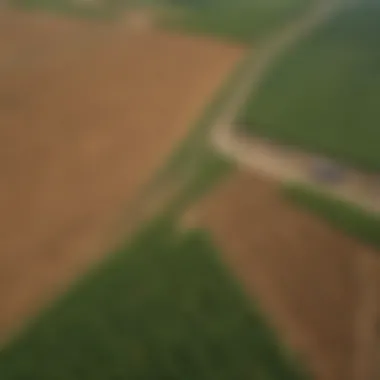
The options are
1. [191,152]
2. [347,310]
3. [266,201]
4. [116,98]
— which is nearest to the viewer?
[347,310]

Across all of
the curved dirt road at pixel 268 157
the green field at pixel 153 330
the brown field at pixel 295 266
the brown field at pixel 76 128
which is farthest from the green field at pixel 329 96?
the green field at pixel 153 330

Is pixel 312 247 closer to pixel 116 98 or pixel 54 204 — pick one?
pixel 54 204

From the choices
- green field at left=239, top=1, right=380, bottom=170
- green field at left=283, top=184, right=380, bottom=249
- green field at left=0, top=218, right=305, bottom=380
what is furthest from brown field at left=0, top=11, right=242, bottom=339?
green field at left=283, top=184, right=380, bottom=249

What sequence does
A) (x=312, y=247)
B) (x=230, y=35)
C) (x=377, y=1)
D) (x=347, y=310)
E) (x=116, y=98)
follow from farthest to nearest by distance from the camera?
(x=377, y=1) → (x=230, y=35) → (x=116, y=98) → (x=312, y=247) → (x=347, y=310)

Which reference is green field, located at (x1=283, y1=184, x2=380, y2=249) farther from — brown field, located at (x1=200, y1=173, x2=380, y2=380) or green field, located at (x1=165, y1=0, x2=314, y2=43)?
green field, located at (x1=165, y1=0, x2=314, y2=43)

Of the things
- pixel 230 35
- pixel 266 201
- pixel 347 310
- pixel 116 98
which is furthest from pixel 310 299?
pixel 230 35

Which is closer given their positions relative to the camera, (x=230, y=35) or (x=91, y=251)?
(x=91, y=251)
